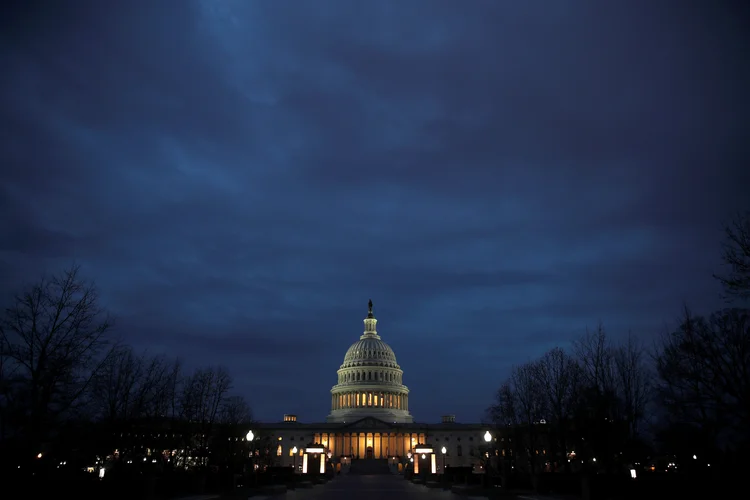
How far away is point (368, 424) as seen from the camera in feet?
536

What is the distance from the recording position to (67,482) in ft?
88.7

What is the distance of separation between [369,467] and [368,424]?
44.3 metres

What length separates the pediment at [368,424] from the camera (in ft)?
536

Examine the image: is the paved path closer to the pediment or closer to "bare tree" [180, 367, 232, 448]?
"bare tree" [180, 367, 232, 448]

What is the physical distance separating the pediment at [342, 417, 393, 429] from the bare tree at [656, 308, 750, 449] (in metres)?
127

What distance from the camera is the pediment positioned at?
163 metres

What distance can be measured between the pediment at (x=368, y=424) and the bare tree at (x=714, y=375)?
12674 centimetres

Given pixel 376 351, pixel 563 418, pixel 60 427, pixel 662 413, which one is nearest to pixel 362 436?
pixel 376 351

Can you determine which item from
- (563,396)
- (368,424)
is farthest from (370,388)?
(563,396)

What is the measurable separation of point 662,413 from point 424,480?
97.6 ft

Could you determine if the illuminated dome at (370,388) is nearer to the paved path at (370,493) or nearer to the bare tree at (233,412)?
the bare tree at (233,412)

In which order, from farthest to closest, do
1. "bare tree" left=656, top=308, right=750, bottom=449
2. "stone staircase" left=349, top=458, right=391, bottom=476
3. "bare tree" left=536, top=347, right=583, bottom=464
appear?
"stone staircase" left=349, top=458, right=391, bottom=476 → "bare tree" left=536, top=347, right=583, bottom=464 → "bare tree" left=656, top=308, right=750, bottom=449

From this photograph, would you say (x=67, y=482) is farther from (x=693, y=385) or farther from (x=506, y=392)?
(x=506, y=392)

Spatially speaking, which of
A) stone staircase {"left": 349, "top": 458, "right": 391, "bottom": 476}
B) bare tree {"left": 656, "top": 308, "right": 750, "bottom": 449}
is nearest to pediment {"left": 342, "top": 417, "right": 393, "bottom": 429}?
stone staircase {"left": 349, "top": 458, "right": 391, "bottom": 476}
